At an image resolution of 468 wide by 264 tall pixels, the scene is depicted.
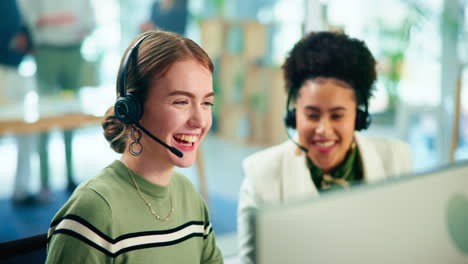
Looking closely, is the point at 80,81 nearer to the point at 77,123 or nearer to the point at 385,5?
the point at 77,123

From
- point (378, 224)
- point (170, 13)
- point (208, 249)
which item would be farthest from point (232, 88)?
point (378, 224)

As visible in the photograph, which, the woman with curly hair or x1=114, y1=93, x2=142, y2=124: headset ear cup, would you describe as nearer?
x1=114, y1=93, x2=142, y2=124: headset ear cup

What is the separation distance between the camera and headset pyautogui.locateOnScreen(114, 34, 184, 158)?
97cm

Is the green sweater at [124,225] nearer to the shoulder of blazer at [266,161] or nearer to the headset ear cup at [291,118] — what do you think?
the shoulder of blazer at [266,161]

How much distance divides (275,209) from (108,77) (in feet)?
9.56

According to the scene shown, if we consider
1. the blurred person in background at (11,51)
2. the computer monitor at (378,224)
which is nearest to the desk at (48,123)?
the blurred person in background at (11,51)

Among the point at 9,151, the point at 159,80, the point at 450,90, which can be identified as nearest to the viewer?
the point at 159,80

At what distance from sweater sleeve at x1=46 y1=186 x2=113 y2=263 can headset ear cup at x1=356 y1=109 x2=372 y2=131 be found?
795mm

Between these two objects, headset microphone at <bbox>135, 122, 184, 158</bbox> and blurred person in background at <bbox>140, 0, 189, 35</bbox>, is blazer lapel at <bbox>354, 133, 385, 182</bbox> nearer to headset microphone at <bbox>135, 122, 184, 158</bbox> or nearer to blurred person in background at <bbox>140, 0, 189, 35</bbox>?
headset microphone at <bbox>135, 122, 184, 158</bbox>

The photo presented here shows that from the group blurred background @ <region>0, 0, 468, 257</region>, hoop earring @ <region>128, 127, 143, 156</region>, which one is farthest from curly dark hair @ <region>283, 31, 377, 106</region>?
blurred background @ <region>0, 0, 468, 257</region>

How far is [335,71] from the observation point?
142 centimetres

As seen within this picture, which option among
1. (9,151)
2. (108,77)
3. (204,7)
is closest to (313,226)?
(108,77)

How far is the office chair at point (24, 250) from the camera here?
1.01 metres

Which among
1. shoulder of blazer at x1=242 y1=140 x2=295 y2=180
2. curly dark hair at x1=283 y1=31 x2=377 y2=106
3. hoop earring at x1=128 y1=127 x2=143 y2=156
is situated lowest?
shoulder of blazer at x1=242 y1=140 x2=295 y2=180
